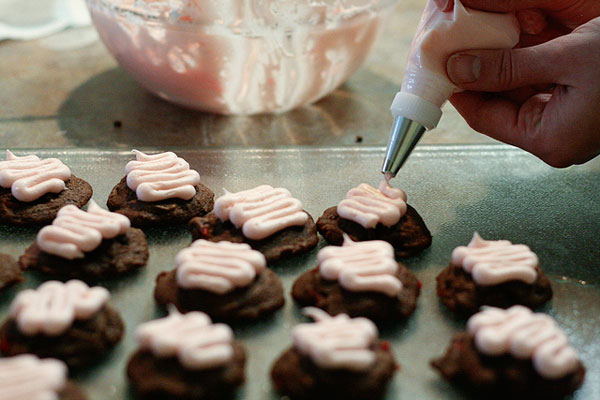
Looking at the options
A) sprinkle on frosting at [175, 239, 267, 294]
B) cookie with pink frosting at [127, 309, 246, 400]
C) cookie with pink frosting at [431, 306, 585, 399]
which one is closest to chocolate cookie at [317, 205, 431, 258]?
sprinkle on frosting at [175, 239, 267, 294]

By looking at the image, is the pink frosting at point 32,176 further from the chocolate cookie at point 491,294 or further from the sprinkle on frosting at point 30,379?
the chocolate cookie at point 491,294

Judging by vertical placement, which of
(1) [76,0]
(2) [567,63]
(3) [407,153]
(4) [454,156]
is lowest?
(1) [76,0]

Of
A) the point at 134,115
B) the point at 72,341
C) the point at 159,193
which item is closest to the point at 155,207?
the point at 159,193

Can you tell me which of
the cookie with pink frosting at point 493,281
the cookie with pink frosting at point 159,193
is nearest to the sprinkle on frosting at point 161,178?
the cookie with pink frosting at point 159,193

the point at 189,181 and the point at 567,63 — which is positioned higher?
the point at 567,63

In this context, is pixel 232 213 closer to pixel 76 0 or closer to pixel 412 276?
pixel 412 276

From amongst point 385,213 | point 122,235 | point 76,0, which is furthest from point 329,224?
point 76,0
